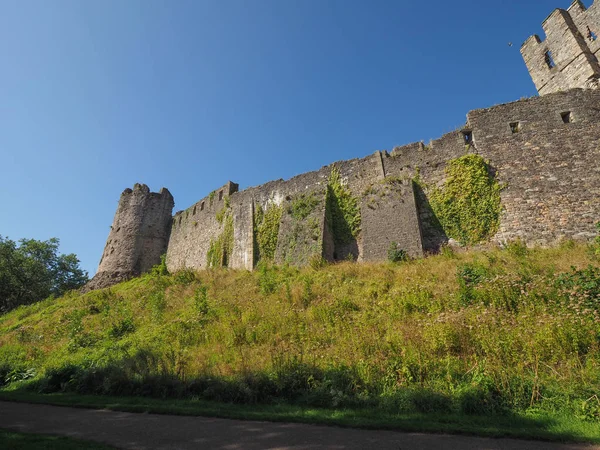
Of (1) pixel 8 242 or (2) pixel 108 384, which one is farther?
(1) pixel 8 242

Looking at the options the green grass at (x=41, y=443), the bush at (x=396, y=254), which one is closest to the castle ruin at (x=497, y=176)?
the bush at (x=396, y=254)

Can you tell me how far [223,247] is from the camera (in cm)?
2272

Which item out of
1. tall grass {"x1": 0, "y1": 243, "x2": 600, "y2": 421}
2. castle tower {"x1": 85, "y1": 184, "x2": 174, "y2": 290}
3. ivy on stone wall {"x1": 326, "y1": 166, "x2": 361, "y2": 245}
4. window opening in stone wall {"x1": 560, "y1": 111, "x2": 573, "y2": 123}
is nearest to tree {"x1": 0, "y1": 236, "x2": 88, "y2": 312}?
castle tower {"x1": 85, "y1": 184, "x2": 174, "y2": 290}

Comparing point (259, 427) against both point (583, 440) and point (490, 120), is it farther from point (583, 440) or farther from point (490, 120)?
point (490, 120)

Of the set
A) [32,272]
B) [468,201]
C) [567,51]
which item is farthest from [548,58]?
[32,272]

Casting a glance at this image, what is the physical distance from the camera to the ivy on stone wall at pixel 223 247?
72.8 feet

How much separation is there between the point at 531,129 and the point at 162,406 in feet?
56.0

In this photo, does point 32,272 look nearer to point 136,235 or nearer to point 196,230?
point 136,235

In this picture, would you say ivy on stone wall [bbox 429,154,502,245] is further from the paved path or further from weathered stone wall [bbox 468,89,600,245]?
the paved path

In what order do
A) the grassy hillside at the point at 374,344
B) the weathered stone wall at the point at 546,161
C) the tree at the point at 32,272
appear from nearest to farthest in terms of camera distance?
1. the grassy hillside at the point at 374,344
2. the weathered stone wall at the point at 546,161
3. the tree at the point at 32,272

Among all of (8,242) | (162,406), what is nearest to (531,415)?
(162,406)

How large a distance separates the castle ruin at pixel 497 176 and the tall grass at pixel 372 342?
1.87 m

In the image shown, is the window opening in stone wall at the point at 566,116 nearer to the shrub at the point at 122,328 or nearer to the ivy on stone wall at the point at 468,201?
the ivy on stone wall at the point at 468,201

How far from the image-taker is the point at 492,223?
523 inches
